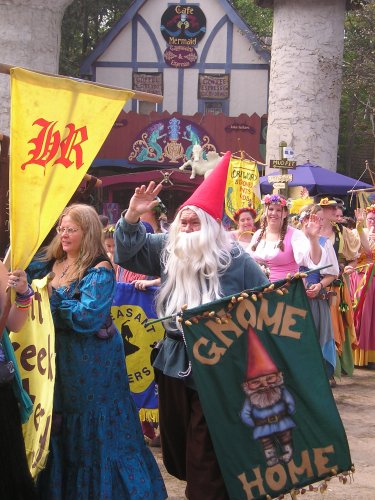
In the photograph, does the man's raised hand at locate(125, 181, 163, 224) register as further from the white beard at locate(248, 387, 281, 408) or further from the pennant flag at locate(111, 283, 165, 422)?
the pennant flag at locate(111, 283, 165, 422)

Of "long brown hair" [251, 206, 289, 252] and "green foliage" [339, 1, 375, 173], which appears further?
"green foliage" [339, 1, 375, 173]

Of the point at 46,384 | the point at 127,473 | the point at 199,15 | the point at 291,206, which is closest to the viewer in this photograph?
the point at 46,384

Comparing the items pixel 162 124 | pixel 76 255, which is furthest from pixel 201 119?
pixel 76 255

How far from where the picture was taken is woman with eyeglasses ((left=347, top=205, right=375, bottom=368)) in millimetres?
9688

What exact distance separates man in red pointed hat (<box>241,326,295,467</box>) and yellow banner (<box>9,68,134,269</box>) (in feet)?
3.68

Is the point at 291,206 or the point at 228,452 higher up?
the point at 291,206

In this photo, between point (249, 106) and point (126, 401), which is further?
point (249, 106)

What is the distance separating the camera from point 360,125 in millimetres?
27547

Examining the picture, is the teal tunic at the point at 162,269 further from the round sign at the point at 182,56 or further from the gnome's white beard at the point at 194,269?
the round sign at the point at 182,56

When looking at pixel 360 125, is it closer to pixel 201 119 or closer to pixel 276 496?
pixel 201 119

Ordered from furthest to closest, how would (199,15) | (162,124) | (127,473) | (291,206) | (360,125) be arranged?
1. (360,125)
2. (199,15)
3. (162,124)
4. (291,206)
5. (127,473)

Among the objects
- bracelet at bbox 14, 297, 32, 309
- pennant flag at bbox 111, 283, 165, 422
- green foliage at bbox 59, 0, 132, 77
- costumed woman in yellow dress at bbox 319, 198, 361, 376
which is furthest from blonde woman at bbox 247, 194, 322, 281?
green foliage at bbox 59, 0, 132, 77

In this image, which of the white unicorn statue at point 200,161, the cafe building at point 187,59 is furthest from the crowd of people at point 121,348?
the cafe building at point 187,59

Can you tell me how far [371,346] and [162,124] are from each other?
13.1 meters
